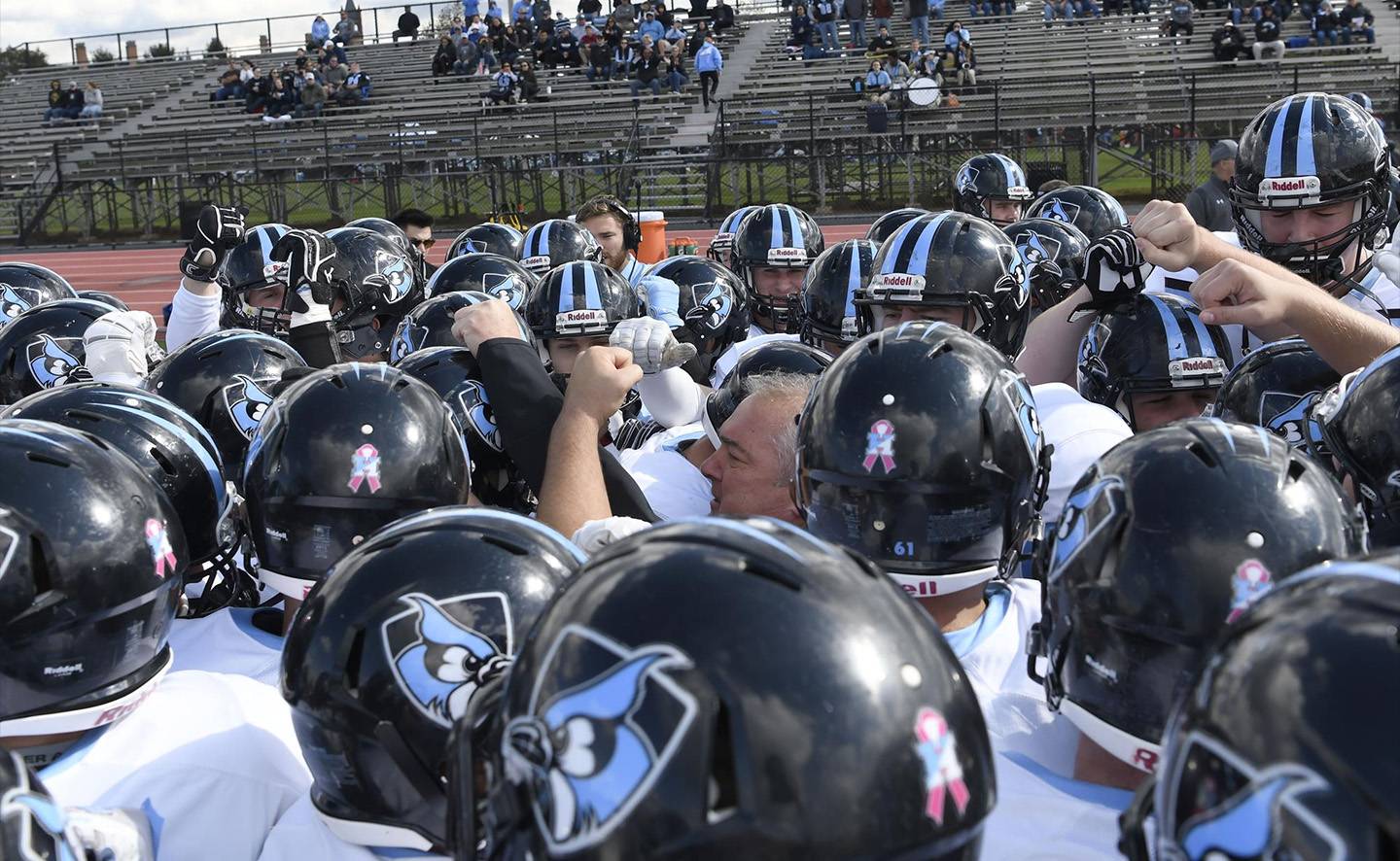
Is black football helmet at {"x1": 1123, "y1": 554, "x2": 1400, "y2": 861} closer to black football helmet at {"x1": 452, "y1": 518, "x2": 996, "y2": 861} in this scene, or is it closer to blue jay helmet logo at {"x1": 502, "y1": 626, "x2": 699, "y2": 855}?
black football helmet at {"x1": 452, "y1": 518, "x2": 996, "y2": 861}

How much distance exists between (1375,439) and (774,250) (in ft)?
18.9

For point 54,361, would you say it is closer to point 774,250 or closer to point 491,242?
point 491,242

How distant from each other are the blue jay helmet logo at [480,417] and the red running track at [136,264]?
16.7 m

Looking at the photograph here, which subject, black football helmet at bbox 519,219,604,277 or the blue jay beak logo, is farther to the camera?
black football helmet at bbox 519,219,604,277

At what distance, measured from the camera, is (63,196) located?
28.9 metres

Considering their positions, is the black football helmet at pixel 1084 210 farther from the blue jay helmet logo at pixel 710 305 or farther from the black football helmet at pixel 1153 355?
the black football helmet at pixel 1153 355

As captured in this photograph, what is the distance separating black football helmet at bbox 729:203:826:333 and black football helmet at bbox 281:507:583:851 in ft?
19.7

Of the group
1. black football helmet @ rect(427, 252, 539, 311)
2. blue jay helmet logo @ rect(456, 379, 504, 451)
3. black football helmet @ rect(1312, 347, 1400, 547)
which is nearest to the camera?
black football helmet @ rect(1312, 347, 1400, 547)

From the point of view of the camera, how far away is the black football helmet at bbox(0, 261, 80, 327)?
7.80 m

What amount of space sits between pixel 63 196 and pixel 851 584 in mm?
30710

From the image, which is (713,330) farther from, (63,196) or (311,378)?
(63,196)

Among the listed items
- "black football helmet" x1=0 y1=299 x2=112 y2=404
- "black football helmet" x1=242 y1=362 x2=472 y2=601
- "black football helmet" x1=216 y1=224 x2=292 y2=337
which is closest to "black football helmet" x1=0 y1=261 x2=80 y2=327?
"black football helmet" x1=216 y1=224 x2=292 y2=337

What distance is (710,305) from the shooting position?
26.6 ft

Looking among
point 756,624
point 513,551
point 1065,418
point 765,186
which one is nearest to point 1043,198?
point 1065,418
